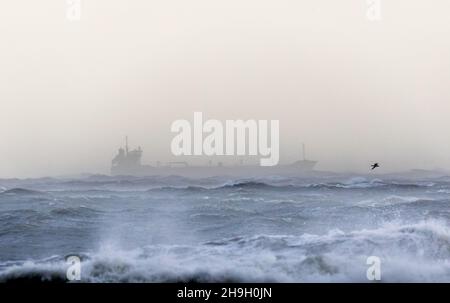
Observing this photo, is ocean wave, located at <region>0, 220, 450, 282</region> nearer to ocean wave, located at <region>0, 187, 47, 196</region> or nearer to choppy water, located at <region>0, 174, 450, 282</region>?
choppy water, located at <region>0, 174, 450, 282</region>

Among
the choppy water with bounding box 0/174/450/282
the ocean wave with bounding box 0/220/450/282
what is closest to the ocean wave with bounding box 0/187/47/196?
the choppy water with bounding box 0/174/450/282

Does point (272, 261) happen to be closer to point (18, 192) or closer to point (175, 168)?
point (175, 168)

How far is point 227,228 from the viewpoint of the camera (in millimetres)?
11883

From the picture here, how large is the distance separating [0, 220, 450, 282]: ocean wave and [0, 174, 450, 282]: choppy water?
0.06ft

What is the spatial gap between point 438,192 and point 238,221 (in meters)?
4.67

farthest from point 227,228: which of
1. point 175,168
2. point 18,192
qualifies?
point 18,192

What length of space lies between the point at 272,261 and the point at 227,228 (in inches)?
73.6

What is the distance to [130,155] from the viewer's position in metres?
12.0

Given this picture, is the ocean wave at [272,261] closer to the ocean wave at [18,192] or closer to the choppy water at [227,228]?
the choppy water at [227,228]

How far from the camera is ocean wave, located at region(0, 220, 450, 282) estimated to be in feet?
32.7

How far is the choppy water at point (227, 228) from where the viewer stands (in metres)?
10.1
